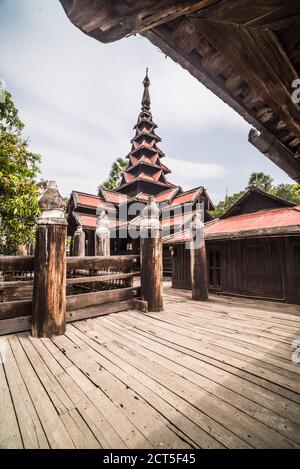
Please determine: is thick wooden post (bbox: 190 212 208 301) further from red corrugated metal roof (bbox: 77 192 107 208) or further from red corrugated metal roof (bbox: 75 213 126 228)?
red corrugated metal roof (bbox: 77 192 107 208)

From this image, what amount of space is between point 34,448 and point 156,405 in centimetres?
91

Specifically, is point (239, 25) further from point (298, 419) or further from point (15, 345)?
point (15, 345)

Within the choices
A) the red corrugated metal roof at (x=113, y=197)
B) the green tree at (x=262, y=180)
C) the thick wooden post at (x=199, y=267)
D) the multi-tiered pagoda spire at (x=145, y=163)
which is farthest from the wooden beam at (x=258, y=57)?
the green tree at (x=262, y=180)

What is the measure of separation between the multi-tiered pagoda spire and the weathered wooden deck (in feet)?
72.0

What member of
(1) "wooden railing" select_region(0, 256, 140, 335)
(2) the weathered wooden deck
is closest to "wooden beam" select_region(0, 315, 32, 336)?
(1) "wooden railing" select_region(0, 256, 140, 335)

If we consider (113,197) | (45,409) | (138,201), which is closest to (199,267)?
(45,409)

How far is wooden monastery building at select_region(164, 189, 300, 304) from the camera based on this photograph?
22.3 ft

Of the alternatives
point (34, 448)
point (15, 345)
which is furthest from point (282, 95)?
point (15, 345)

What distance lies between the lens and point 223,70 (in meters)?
1.91

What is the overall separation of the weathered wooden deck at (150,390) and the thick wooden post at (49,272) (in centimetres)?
24

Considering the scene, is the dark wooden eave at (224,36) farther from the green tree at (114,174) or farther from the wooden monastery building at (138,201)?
the green tree at (114,174)

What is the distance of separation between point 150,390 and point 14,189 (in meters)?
7.20

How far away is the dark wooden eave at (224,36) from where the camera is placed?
121cm

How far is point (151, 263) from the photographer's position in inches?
199
